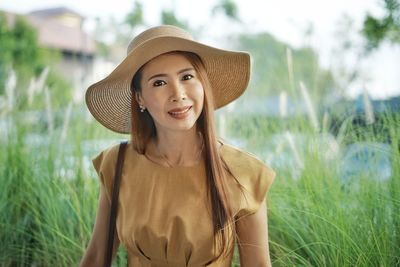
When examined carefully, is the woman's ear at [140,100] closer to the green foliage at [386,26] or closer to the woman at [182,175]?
the woman at [182,175]

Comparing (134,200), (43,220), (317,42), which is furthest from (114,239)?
(317,42)

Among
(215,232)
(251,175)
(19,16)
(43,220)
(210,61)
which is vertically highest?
(19,16)

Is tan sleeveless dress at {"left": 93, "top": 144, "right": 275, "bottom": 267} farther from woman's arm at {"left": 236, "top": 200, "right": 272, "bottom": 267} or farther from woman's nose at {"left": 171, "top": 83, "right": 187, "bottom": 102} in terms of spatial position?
woman's nose at {"left": 171, "top": 83, "right": 187, "bottom": 102}

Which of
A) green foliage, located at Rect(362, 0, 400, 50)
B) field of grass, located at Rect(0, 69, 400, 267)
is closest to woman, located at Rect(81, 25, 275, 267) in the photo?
field of grass, located at Rect(0, 69, 400, 267)

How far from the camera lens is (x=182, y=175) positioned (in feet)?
4.70

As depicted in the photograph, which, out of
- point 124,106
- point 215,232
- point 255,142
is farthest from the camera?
point 255,142

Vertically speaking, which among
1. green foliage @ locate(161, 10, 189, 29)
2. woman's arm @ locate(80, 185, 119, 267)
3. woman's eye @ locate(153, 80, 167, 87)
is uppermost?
green foliage @ locate(161, 10, 189, 29)

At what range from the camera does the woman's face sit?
1.35 m

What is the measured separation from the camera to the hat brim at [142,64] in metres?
1.35

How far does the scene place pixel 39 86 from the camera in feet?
9.86

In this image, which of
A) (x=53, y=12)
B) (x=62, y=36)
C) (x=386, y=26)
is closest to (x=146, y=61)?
(x=386, y=26)

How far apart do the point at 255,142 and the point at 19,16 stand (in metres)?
12.7

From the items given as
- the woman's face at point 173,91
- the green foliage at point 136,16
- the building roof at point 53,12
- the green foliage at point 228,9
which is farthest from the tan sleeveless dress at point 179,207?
the building roof at point 53,12

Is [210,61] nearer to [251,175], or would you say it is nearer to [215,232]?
[251,175]
